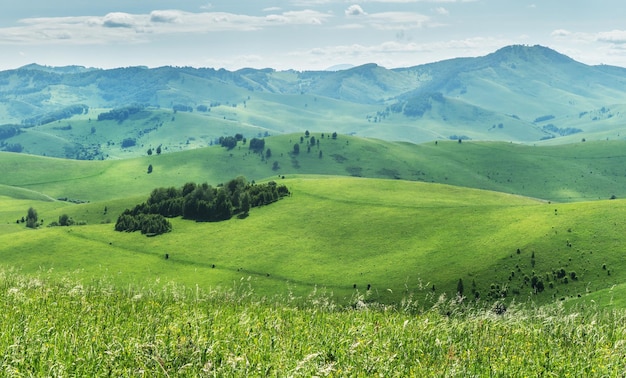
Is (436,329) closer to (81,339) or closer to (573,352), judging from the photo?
(573,352)

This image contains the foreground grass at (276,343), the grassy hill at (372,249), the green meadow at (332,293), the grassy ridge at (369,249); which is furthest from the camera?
the grassy ridge at (369,249)

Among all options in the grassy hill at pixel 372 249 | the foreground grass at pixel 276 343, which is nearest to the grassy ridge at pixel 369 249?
the grassy hill at pixel 372 249

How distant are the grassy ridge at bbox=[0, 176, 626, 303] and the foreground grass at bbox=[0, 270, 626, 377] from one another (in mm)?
78150

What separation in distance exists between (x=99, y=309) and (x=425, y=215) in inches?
6206

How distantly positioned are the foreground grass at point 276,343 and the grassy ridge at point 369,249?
256 ft

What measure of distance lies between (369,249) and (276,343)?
448 feet

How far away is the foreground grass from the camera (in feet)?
31.3

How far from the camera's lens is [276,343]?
11398 mm

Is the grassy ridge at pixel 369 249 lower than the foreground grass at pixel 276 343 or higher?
lower

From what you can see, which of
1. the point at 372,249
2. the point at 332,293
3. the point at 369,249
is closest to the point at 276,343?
the point at 332,293

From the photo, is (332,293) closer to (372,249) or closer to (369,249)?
(372,249)

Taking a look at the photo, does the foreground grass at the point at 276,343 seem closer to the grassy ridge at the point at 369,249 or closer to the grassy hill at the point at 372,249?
the grassy hill at the point at 372,249

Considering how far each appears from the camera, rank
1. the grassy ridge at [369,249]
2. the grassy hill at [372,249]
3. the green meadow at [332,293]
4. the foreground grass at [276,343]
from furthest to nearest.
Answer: the grassy ridge at [369,249] < the grassy hill at [372,249] < the green meadow at [332,293] < the foreground grass at [276,343]

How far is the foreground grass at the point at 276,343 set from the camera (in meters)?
9.55
